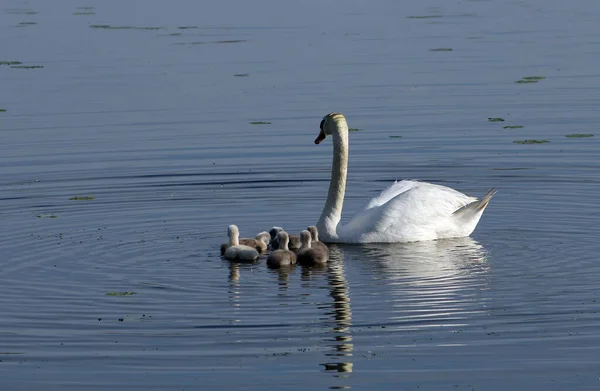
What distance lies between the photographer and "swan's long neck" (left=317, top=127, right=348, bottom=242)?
49.2 feet

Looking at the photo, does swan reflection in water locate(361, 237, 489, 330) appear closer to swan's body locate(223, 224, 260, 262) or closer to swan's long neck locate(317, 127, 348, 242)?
swan's long neck locate(317, 127, 348, 242)

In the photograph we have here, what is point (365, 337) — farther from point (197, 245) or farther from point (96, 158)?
point (96, 158)

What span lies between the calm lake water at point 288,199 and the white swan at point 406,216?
8.9 inches

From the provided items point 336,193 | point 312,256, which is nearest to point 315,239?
A: point 312,256

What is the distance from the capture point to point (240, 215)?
16.0m

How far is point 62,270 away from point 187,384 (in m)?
4.00

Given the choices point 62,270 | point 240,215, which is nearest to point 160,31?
point 240,215

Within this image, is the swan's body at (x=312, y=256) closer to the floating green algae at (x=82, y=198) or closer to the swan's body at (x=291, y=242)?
the swan's body at (x=291, y=242)

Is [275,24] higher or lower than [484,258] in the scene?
higher

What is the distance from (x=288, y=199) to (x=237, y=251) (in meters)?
3.46

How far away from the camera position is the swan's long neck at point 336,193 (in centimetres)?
1501

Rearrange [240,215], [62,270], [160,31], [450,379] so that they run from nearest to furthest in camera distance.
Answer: [450,379] → [62,270] → [240,215] → [160,31]

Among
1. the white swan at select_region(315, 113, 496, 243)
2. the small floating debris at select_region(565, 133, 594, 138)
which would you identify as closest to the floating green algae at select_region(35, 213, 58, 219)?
the white swan at select_region(315, 113, 496, 243)

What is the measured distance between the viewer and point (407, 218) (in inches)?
579
